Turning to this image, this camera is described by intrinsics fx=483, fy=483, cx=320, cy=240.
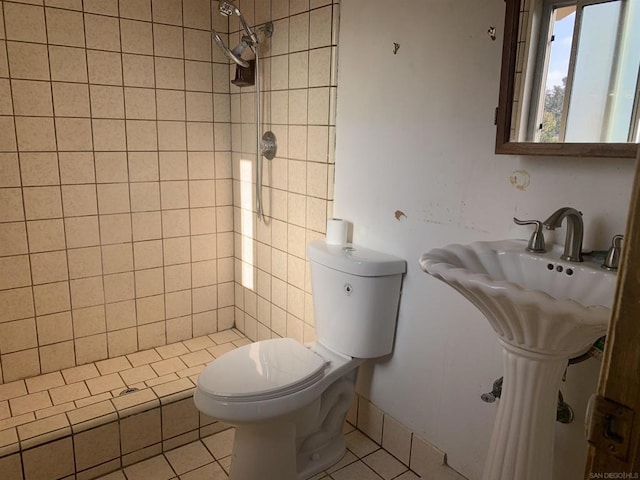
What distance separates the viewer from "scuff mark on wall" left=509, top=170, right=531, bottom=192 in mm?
1314

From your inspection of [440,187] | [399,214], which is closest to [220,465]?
[399,214]

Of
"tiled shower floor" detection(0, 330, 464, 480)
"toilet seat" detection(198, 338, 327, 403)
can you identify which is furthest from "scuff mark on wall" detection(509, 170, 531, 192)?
"tiled shower floor" detection(0, 330, 464, 480)

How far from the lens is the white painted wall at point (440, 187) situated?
1271 mm

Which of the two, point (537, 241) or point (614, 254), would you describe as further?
point (537, 241)

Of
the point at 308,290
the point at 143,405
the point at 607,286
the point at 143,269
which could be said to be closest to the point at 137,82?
the point at 143,269

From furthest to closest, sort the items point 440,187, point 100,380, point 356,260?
point 100,380
point 356,260
point 440,187

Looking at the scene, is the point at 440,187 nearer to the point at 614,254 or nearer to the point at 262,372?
the point at 614,254

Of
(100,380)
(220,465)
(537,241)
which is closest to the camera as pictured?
(537,241)

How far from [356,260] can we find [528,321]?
0.78m

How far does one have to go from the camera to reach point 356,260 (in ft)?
5.55

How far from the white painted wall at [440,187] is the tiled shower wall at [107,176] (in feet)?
2.98

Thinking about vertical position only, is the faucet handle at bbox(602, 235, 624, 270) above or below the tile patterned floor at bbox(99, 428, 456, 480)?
above

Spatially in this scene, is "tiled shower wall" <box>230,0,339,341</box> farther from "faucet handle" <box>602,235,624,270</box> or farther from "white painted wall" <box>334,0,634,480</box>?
"faucet handle" <box>602,235,624,270</box>

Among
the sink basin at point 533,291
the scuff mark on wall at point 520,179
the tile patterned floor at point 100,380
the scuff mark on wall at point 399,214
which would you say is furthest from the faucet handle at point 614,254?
the tile patterned floor at point 100,380
